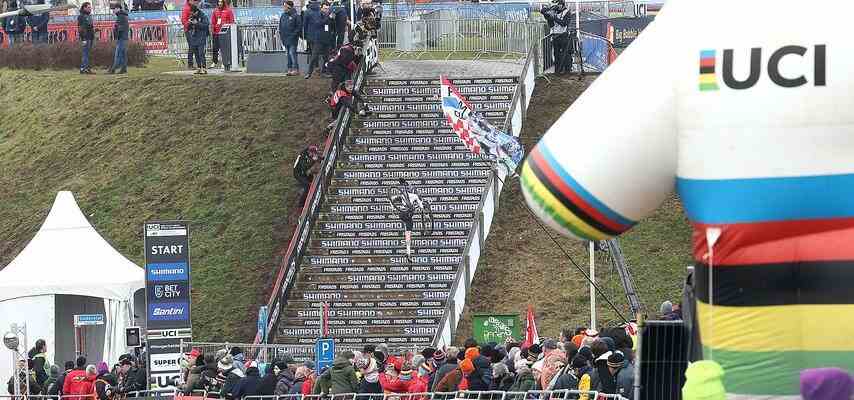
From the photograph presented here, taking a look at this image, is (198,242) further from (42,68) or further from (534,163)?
(534,163)

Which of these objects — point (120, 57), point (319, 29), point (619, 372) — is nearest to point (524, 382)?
point (619, 372)

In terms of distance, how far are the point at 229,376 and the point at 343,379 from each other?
1808mm

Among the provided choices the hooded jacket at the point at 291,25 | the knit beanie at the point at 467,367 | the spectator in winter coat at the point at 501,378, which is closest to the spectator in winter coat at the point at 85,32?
the hooded jacket at the point at 291,25

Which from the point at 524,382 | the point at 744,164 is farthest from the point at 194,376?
the point at 744,164

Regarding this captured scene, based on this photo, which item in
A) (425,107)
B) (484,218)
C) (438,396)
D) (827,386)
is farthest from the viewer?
(425,107)

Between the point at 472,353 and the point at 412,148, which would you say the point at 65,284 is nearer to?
the point at 412,148

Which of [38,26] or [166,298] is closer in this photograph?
[166,298]

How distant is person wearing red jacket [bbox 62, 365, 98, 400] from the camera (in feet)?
75.4

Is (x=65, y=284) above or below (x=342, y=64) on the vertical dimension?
below

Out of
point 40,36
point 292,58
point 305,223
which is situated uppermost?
point 40,36

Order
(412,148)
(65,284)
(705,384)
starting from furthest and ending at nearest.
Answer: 1. (412,148)
2. (65,284)
3. (705,384)

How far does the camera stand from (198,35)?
44594 mm

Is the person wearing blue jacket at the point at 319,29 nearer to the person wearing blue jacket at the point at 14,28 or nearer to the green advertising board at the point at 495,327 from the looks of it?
the person wearing blue jacket at the point at 14,28

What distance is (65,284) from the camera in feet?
94.4
